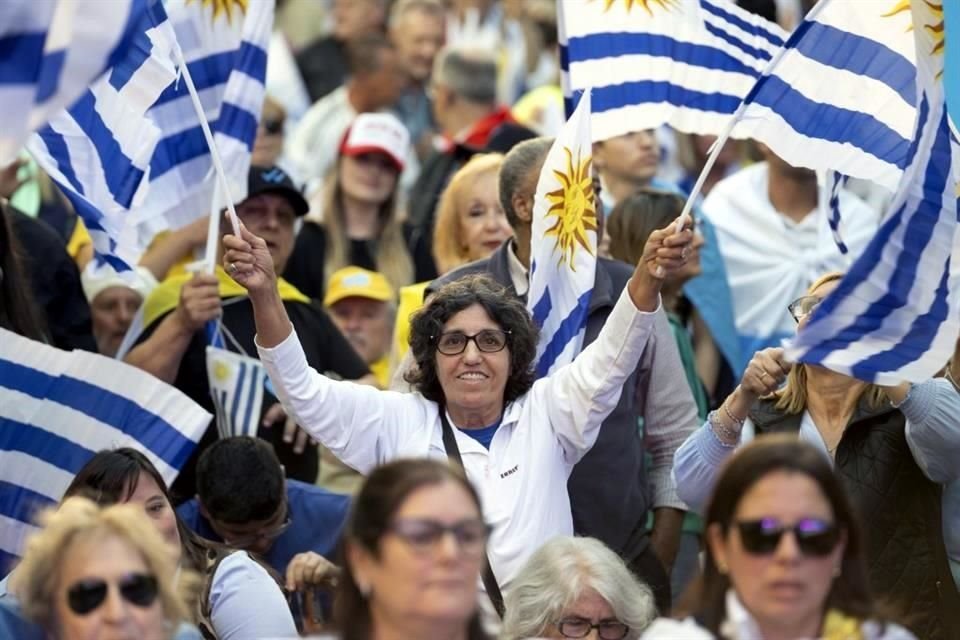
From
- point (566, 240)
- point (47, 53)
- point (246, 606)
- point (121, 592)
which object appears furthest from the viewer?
point (566, 240)

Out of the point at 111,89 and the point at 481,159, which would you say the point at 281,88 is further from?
the point at 111,89

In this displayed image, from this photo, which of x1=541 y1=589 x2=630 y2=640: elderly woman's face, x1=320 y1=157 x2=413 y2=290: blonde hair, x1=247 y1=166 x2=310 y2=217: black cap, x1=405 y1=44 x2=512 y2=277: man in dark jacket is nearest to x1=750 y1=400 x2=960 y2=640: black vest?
x1=541 y1=589 x2=630 y2=640: elderly woman's face

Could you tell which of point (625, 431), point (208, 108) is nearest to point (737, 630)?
point (625, 431)

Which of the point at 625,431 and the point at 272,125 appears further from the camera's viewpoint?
the point at 272,125

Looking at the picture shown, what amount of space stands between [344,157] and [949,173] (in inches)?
192

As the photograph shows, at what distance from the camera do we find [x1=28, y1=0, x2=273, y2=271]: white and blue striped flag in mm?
7859

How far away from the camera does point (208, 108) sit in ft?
28.3

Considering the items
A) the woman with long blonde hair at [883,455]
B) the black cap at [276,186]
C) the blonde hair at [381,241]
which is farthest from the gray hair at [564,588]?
the blonde hair at [381,241]

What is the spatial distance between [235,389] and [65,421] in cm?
68

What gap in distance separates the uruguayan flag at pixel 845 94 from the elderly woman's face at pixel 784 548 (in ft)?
7.76

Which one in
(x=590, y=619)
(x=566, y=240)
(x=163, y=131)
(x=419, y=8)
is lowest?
(x=590, y=619)

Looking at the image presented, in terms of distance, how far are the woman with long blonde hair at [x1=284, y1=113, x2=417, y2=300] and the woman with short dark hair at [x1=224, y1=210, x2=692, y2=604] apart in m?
3.70

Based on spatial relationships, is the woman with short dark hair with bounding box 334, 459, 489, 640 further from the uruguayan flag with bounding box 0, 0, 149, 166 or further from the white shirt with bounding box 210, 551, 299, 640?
the white shirt with bounding box 210, 551, 299, 640

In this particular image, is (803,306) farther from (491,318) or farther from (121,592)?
(121,592)
